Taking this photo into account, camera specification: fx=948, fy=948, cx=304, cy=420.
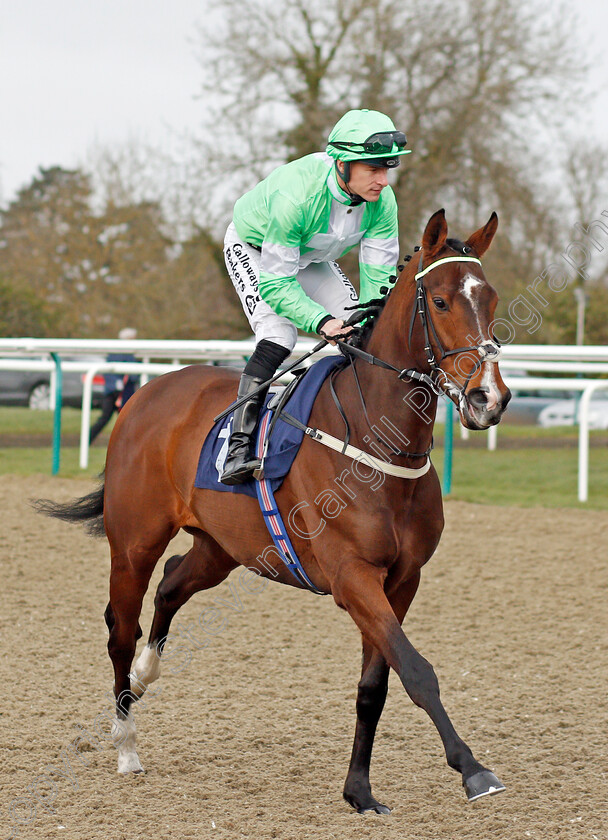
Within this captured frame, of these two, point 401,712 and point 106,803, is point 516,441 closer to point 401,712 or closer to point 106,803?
point 401,712

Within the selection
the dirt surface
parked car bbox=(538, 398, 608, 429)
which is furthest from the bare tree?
the dirt surface

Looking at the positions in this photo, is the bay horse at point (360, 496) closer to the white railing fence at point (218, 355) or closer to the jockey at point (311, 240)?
the jockey at point (311, 240)

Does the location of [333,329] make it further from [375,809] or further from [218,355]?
[218,355]

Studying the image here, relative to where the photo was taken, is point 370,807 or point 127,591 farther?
point 127,591

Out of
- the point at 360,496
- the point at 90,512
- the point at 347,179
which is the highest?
the point at 347,179

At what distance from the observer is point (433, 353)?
2.92 meters

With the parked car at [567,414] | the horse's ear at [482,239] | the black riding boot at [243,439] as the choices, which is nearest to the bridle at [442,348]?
the horse's ear at [482,239]

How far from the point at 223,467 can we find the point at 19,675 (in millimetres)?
1727

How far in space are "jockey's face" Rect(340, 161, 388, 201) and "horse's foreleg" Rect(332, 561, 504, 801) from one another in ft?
4.23

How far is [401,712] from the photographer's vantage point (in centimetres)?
418

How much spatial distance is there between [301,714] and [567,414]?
51.4 ft

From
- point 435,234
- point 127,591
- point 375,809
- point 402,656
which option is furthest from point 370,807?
point 435,234

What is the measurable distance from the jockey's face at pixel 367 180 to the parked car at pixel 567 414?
1557 centimetres

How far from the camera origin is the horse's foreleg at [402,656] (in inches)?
102
